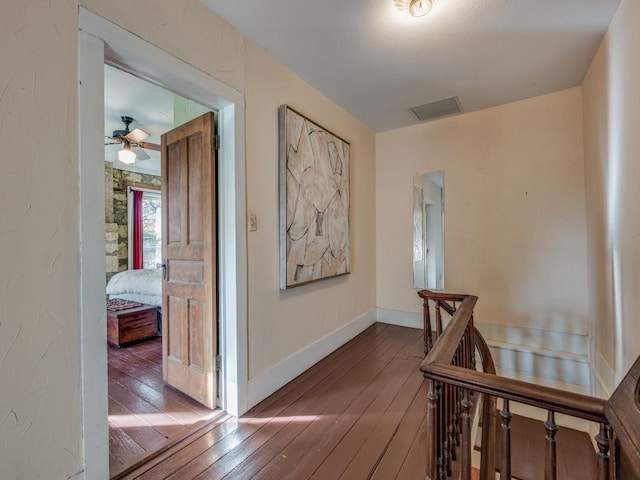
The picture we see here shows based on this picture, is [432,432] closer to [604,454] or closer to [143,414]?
[604,454]

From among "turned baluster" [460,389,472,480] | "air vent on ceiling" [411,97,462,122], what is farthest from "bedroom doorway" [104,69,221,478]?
"air vent on ceiling" [411,97,462,122]

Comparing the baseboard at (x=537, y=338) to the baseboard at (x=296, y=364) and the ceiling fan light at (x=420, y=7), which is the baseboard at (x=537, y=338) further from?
the ceiling fan light at (x=420, y=7)

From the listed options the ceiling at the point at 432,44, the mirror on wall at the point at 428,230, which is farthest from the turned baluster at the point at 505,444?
the mirror on wall at the point at 428,230

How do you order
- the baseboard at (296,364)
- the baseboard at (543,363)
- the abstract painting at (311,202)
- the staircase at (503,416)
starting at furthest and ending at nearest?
the baseboard at (543,363), the abstract painting at (311,202), the baseboard at (296,364), the staircase at (503,416)

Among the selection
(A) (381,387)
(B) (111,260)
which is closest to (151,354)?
(A) (381,387)

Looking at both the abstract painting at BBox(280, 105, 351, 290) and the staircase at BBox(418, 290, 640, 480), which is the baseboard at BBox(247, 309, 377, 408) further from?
the staircase at BBox(418, 290, 640, 480)

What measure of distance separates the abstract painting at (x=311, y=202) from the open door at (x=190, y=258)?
57cm

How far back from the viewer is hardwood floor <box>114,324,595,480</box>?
5.03 feet

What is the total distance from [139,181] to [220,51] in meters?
4.89

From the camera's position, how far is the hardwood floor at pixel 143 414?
1667 mm

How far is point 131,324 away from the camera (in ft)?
10.7

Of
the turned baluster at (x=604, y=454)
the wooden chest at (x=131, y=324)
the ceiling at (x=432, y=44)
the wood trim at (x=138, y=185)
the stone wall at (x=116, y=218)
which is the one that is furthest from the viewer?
the wood trim at (x=138, y=185)

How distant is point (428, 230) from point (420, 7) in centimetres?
239

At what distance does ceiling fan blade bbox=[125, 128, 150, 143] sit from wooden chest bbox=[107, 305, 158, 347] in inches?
77.1
